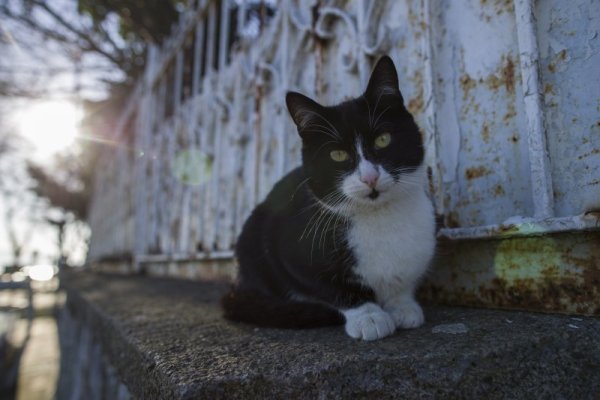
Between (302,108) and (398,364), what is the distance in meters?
0.76

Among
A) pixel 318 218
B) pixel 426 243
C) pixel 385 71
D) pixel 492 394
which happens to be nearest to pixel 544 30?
pixel 385 71

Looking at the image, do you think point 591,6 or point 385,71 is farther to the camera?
point 385,71

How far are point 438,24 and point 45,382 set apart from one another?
5.13m

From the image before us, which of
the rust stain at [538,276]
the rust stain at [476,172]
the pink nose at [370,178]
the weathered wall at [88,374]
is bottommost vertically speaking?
the weathered wall at [88,374]

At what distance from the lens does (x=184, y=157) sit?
3.10 metres

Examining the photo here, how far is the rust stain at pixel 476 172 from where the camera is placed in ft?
3.79

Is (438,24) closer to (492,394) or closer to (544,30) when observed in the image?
(544,30)

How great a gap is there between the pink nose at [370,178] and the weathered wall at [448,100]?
37 cm

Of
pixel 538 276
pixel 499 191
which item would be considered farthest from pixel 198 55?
pixel 538 276

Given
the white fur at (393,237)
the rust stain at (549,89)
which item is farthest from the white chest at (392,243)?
the rust stain at (549,89)

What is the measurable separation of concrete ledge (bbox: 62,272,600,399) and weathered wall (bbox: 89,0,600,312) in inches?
11.2

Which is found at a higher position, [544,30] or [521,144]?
[544,30]

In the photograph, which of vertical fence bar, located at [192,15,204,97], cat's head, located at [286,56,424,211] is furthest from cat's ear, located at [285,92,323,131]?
vertical fence bar, located at [192,15,204,97]

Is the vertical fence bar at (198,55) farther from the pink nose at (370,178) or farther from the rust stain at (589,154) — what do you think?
the rust stain at (589,154)
